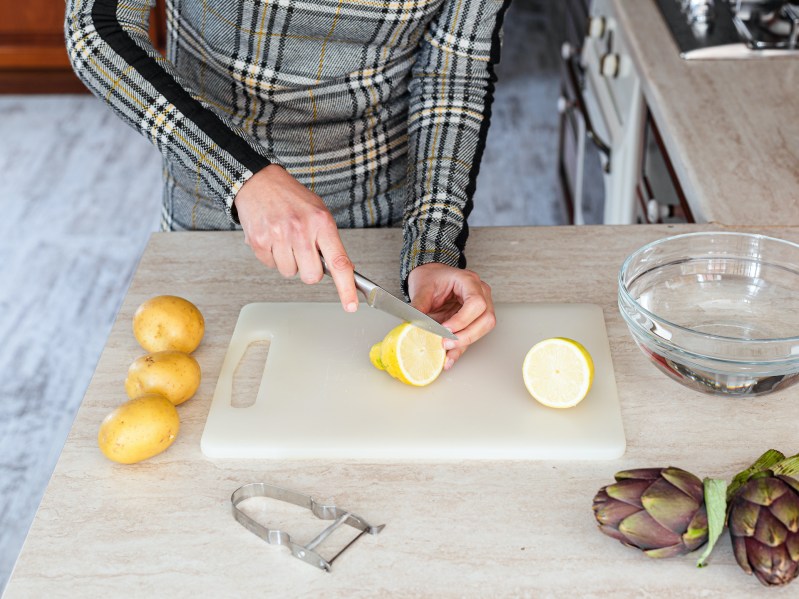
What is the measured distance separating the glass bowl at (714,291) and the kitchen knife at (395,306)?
21 centimetres

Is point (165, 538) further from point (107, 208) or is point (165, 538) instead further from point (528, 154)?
point (528, 154)

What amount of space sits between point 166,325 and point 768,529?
25.6 inches

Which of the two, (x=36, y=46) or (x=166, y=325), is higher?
(x=166, y=325)

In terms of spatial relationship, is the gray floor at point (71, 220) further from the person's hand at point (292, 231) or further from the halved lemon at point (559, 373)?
the halved lemon at point (559, 373)

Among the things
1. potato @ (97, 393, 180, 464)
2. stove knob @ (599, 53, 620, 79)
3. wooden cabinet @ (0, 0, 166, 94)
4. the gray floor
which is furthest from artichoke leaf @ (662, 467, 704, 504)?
wooden cabinet @ (0, 0, 166, 94)

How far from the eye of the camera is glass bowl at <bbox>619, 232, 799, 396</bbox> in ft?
3.30

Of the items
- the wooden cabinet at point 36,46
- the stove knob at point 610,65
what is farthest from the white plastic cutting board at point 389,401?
the wooden cabinet at point 36,46

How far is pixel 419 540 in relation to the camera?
32.2 inches

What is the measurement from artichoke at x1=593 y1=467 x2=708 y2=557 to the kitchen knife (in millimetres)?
301

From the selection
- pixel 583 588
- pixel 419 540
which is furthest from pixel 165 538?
pixel 583 588

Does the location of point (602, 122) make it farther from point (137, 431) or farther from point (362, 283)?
point (137, 431)

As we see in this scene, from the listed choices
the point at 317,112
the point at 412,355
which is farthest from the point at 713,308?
the point at 317,112

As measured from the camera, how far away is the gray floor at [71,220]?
2301 millimetres

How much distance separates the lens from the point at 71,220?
124 inches
